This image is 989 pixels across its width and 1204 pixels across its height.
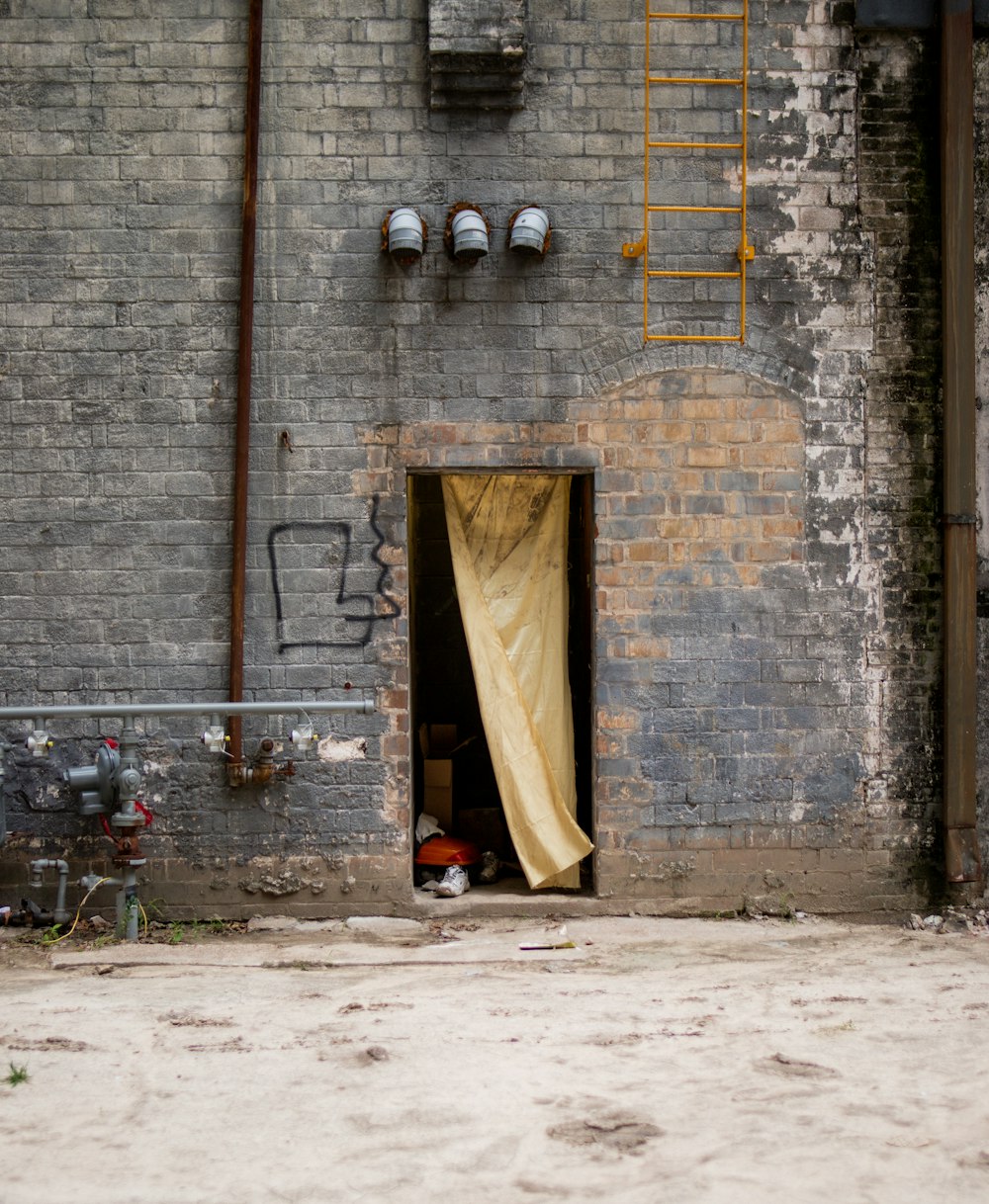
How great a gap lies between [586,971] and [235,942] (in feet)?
6.00

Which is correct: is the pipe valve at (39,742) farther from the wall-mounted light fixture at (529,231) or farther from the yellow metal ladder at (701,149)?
the yellow metal ladder at (701,149)

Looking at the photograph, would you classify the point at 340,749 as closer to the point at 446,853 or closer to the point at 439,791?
the point at 446,853

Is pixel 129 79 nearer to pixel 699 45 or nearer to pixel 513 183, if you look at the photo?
pixel 513 183

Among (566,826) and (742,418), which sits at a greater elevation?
(742,418)

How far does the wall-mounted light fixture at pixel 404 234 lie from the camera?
19.4 ft

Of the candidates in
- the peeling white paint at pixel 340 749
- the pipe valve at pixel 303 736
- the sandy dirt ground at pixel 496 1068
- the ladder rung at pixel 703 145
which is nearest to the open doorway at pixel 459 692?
the peeling white paint at pixel 340 749

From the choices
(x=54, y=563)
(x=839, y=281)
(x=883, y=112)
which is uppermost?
(x=883, y=112)

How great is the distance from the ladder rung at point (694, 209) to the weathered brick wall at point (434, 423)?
95mm

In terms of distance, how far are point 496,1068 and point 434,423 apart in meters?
3.33

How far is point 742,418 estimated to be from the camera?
6.27 meters

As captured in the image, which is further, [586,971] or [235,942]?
[235,942]

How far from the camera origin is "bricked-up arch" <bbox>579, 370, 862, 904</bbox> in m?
6.23

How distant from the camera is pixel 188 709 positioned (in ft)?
19.1

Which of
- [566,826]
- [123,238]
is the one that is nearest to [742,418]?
[566,826]
